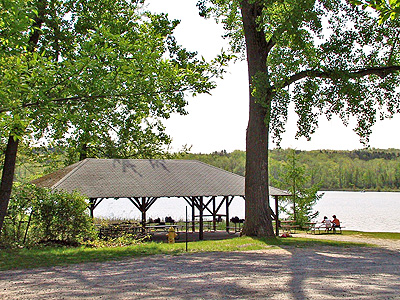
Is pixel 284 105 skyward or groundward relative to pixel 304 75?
groundward

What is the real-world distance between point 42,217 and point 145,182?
26.2ft

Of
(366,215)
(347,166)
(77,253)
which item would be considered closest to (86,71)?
(77,253)

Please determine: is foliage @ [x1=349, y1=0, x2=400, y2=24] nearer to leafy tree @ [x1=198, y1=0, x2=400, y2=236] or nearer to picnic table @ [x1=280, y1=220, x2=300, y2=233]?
leafy tree @ [x1=198, y1=0, x2=400, y2=236]

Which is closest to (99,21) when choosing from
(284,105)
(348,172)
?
(284,105)

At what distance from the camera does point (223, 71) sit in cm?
1402

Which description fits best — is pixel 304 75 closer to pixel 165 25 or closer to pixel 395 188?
pixel 165 25

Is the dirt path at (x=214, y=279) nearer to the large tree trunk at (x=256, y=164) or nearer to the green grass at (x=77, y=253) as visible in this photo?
the green grass at (x=77, y=253)

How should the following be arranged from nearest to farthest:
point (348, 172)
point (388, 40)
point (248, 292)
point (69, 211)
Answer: point (248, 292), point (69, 211), point (388, 40), point (348, 172)

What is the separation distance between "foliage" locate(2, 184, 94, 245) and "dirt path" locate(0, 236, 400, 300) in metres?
3.76

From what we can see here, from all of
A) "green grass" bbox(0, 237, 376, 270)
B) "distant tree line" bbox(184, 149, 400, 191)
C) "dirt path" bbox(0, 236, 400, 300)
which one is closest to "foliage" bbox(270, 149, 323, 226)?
"green grass" bbox(0, 237, 376, 270)

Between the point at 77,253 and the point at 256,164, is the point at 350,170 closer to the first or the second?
the point at 256,164

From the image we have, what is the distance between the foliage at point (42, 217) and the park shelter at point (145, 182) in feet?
13.6

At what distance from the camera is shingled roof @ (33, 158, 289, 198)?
63.4ft

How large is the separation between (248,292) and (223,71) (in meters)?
8.67
